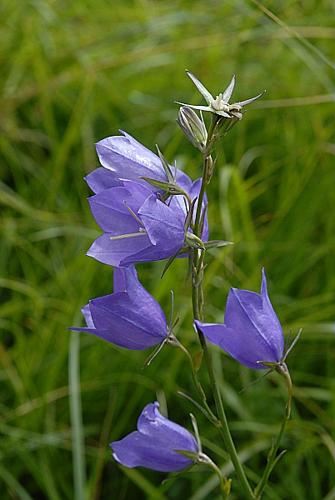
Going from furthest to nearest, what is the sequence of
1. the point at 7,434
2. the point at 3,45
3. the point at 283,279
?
the point at 3,45, the point at 283,279, the point at 7,434

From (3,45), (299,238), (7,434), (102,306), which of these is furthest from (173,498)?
(3,45)

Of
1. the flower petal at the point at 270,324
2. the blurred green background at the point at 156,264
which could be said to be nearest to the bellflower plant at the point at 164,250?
the flower petal at the point at 270,324

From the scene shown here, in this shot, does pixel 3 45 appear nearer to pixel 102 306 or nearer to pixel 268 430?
pixel 268 430

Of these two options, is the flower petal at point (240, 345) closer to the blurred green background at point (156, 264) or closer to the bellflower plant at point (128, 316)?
the bellflower plant at point (128, 316)

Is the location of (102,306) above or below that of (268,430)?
above

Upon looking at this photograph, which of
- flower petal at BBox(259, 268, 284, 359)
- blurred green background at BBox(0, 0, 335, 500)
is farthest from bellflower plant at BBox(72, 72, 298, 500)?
blurred green background at BBox(0, 0, 335, 500)

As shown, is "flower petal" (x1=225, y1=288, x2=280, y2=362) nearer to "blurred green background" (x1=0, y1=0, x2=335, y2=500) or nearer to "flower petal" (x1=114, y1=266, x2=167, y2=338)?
"flower petal" (x1=114, y1=266, x2=167, y2=338)
